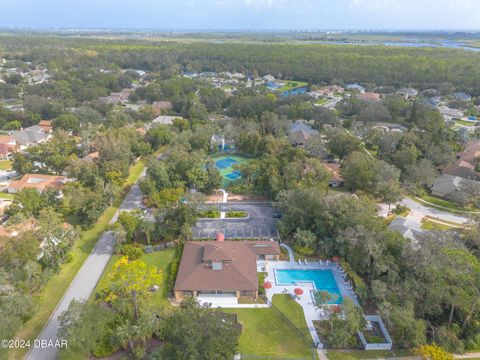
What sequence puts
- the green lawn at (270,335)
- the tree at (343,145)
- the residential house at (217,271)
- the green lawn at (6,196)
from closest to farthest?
the green lawn at (270,335) < the residential house at (217,271) < the green lawn at (6,196) < the tree at (343,145)

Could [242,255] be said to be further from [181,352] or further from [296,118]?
[296,118]

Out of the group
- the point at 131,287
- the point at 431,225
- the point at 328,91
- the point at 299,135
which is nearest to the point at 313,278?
the point at 131,287

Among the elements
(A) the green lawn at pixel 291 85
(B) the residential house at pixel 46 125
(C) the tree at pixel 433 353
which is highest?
(C) the tree at pixel 433 353

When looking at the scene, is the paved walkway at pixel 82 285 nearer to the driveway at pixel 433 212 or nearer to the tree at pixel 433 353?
the tree at pixel 433 353

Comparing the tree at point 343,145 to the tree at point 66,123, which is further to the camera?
the tree at point 66,123

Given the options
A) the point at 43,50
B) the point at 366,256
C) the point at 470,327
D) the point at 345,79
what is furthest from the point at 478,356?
the point at 43,50

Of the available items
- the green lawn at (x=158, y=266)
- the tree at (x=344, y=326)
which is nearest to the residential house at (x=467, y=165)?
the tree at (x=344, y=326)
